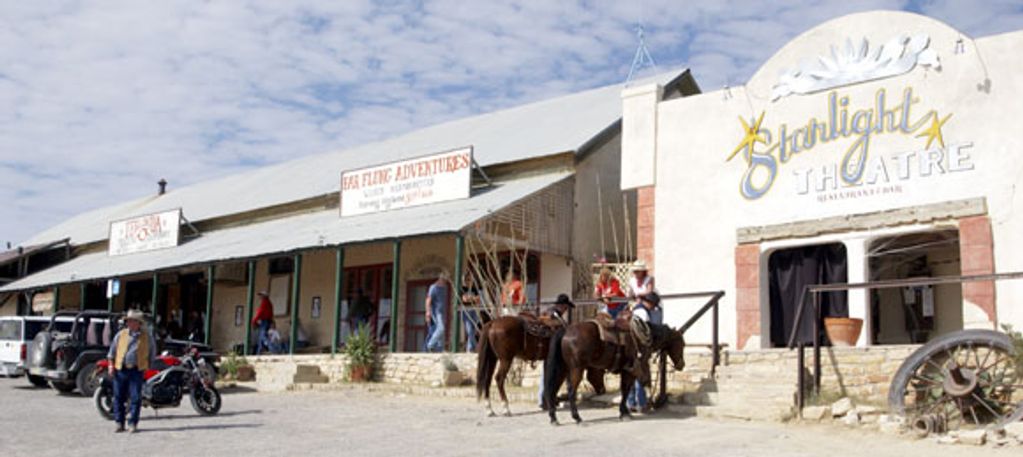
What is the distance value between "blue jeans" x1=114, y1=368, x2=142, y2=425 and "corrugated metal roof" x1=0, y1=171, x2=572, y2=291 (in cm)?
655

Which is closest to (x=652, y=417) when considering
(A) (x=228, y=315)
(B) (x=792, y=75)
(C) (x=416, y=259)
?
(B) (x=792, y=75)

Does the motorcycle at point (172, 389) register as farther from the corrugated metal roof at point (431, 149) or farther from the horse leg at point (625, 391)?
the corrugated metal roof at point (431, 149)

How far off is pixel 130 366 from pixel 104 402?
Answer: 1669 millimetres

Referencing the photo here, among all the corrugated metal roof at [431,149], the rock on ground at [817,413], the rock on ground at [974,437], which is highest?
the corrugated metal roof at [431,149]

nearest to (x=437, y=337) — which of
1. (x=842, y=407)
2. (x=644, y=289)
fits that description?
(x=644, y=289)

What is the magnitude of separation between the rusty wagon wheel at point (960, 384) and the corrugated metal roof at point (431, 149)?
9368 millimetres

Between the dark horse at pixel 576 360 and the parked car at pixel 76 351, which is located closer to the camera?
the dark horse at pixel 576 360

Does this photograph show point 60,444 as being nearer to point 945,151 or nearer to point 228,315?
point 945,151

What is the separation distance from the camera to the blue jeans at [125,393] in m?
11.5

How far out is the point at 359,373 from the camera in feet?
58.0

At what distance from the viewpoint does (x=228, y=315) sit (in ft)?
90.2

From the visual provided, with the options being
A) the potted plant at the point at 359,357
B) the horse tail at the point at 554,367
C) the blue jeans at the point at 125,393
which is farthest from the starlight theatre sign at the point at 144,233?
the horse tail at the point at 554,367

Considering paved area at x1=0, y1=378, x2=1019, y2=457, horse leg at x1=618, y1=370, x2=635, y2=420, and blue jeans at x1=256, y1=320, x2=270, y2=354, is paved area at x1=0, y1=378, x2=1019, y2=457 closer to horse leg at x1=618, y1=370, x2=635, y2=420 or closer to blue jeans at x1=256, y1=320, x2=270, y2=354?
horse leg at x1=618, y1=370, x2=635, y2=420

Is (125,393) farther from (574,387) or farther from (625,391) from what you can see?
(625,391)
